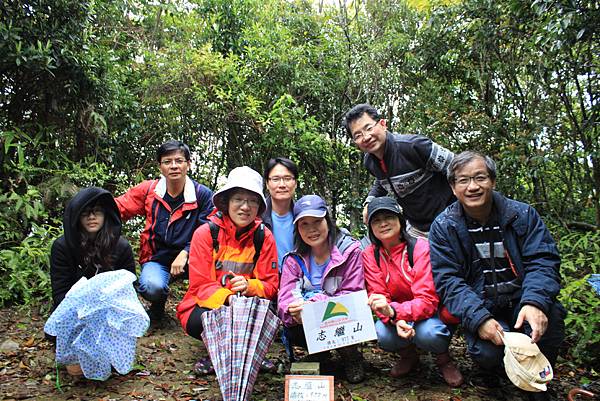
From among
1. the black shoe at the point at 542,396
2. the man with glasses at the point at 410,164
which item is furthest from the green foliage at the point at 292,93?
the man with glasses at the point at 410,164

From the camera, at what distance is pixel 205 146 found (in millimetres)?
7270

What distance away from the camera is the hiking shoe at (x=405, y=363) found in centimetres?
340

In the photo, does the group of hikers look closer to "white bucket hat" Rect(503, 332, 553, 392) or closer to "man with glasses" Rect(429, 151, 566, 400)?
"man with glasses" Rect(429, 151, 566, 400)

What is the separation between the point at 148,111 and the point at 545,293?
5776 millimetres

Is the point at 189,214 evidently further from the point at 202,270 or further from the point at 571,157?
the point at 571,157

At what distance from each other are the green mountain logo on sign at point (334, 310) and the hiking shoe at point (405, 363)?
0.65 m

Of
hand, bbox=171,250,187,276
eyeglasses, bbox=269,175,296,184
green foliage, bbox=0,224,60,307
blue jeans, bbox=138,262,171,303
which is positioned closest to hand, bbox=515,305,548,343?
eyeglasses, bbox=269,175,296,184

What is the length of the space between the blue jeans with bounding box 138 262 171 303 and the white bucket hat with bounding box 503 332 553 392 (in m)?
2.86

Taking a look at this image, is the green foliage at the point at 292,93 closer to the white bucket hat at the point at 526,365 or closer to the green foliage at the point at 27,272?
the green foliage at the point at 27,272

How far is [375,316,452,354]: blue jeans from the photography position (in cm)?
307

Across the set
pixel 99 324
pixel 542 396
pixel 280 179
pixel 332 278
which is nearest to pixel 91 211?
pixel 99 324

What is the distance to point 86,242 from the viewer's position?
3.39m

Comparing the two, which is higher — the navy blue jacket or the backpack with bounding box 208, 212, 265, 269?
the backpack with bounding box 208, 212, 265, 269

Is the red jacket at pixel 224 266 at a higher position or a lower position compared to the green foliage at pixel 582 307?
higher
